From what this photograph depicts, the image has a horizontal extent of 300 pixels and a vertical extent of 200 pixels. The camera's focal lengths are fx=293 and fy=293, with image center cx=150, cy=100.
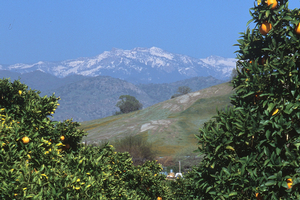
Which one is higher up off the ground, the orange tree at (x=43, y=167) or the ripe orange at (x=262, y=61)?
the ripe orange at (x=262, y=61)

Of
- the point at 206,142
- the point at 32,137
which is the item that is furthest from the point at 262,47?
the point at 32,137

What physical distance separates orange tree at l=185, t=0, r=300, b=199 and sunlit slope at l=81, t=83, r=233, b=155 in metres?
79.0

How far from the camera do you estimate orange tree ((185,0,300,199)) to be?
212 inches

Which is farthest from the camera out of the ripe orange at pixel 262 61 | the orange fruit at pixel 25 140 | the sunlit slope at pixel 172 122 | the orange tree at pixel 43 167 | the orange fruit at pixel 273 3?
the sunlit slope at pixel 172 122

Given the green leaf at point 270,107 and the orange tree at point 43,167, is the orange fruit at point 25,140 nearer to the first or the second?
the orange tree at point 43,167

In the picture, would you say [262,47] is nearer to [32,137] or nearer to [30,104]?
[32,137]

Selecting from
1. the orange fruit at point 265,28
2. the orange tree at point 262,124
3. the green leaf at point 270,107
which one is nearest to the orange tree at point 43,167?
the orange tree at point 262,124

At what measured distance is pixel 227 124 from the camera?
598 centimetres

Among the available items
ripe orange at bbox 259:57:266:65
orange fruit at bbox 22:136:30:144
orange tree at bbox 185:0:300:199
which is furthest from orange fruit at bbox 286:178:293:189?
orange fruit at bbox 22:136:30:144

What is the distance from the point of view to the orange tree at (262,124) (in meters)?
5.38

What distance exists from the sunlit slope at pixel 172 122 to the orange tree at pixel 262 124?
3109 inches

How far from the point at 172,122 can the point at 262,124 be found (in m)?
113

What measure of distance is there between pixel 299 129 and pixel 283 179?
95 cm

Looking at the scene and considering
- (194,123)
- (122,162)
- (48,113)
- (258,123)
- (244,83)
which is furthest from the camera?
(194,123)
